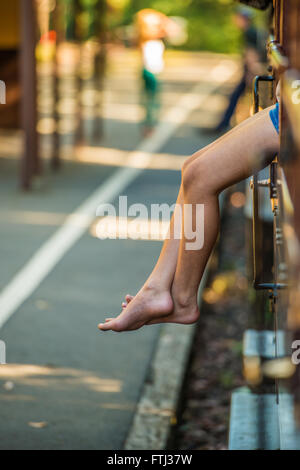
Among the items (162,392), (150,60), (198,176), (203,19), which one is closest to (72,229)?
(162,392)

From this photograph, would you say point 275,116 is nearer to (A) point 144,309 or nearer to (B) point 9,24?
(A) point 144,309

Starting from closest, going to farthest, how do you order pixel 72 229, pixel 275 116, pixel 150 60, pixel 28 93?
pixel 275 116 → pixel 72 229 → pixel 28 93 → pixel 150 60

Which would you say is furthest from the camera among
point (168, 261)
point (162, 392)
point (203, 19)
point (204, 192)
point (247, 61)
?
point (203, 19)

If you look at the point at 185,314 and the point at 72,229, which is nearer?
the point at 185,314

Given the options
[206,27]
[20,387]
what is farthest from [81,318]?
[206,27]

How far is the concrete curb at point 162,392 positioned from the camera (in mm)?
4297

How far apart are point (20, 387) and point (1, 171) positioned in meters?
7.19

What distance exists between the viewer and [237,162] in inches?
121

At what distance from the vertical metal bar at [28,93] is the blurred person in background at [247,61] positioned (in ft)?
8.85

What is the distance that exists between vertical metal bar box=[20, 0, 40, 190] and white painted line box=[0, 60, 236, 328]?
873 millimetres

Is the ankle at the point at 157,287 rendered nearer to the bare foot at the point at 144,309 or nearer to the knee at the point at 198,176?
the bare foot at the point at 144,309

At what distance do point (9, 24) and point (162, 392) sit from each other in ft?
29.7

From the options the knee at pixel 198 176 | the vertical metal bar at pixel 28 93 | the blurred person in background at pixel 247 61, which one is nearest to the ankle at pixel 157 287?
the knee at pixel 198 176

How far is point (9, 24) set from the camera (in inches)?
503
